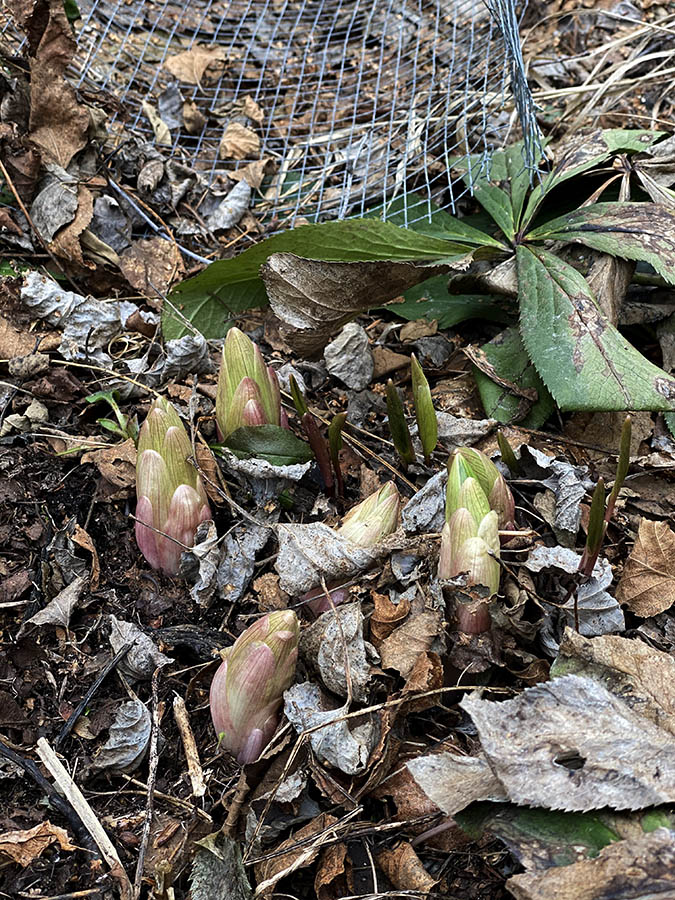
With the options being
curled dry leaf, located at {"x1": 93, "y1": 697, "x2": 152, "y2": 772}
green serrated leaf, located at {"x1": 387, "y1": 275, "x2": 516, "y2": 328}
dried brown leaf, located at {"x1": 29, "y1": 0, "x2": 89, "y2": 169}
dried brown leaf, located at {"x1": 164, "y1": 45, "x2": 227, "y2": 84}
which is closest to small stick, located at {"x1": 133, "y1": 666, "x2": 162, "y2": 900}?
curled dry leaf, located at {"x1": 93, "y1": 697, "x2": 152, "y2": 772}

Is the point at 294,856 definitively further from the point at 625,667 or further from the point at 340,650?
the point at 625,667

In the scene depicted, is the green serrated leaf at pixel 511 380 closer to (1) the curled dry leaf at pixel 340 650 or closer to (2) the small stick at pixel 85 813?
(1) the curled dry leaf at pixel 340 650

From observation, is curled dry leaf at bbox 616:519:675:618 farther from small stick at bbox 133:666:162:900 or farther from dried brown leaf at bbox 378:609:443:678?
small stick at bbox 133:666:162:900

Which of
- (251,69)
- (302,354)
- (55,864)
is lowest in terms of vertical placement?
(55,864)

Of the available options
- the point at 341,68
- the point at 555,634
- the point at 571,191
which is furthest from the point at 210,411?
the point at 341,68

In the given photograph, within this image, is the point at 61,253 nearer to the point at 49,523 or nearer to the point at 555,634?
the point at 49,523

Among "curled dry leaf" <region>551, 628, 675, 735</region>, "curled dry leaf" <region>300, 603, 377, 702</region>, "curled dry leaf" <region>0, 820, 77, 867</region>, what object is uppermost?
"curled dry leaf" <region>551, 628, 675, 735</region>

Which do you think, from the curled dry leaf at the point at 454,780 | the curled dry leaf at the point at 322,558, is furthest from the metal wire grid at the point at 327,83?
the curled dry leaf at the point at 454,780
